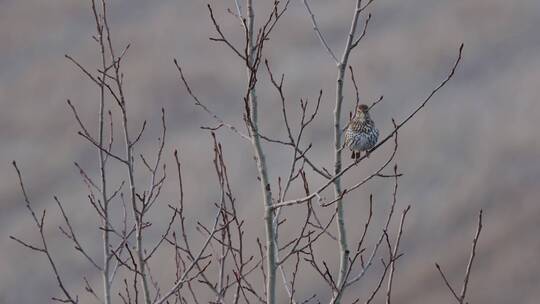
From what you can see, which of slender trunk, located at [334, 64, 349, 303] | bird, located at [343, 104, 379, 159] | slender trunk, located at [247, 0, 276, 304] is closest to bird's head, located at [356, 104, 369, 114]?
bird, located at [343, 104, 379, 159]

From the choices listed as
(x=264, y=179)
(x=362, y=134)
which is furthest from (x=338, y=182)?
(x=362, y=134)

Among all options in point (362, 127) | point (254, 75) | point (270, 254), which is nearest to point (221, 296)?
point (270, 254)

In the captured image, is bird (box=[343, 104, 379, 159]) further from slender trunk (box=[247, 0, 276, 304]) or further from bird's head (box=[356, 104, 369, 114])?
slender trunk (box=[247, 0, 276, 304])

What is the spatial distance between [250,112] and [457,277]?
4.71 m

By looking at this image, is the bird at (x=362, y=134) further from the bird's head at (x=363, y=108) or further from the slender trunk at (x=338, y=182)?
the slender trunk at (x=338, y=182)

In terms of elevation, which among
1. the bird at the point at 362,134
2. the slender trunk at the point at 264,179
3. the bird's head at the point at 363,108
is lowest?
the slender trunk at the point at 264,179

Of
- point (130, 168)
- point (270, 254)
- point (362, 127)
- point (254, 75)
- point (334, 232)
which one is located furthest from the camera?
point (334, 232)

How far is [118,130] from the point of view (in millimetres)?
6508

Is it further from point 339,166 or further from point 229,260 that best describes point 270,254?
point 229,260

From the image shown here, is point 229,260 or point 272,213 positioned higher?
point 229,260

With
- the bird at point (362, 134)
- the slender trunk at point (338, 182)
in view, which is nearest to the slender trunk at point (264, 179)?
the slender trunk at point (338, 182)

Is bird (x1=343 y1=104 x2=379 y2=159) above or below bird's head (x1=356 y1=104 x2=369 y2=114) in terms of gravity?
below

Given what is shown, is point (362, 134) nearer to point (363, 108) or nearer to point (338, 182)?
point (363, 108)

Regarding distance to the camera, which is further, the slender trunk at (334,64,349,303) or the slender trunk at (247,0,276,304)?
the slender trunk at (334,64,349,303)
